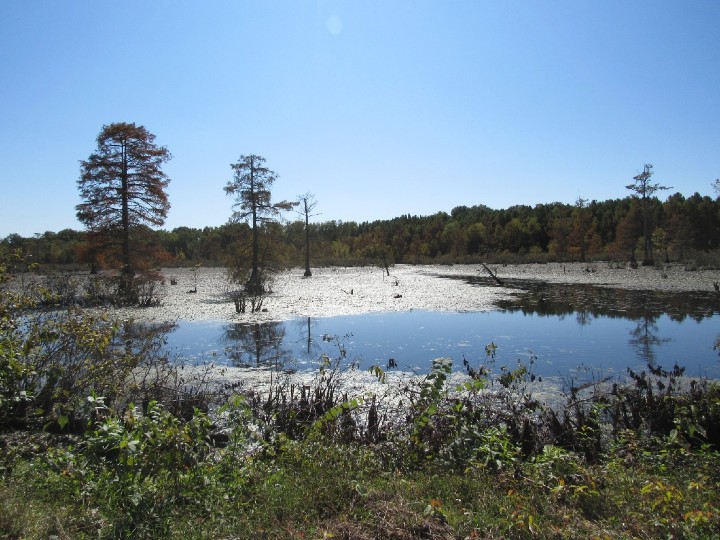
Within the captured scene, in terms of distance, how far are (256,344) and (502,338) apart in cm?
700

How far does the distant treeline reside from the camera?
129ft

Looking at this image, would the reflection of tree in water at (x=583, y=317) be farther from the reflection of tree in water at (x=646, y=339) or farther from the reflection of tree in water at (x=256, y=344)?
the reflection of tree in water at (x=256, y=344)

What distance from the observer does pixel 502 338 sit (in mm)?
13273

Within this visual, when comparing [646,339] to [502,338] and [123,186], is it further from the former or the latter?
[123,186]

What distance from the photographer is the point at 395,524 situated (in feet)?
11.5

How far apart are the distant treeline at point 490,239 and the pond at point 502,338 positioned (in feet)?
39.2

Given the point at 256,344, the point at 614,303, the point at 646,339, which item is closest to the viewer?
the point at 646,339

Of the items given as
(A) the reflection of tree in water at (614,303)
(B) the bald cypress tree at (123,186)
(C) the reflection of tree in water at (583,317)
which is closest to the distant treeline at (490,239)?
(B) the bald cypress tree at (123,186)

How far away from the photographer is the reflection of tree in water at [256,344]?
11.4m

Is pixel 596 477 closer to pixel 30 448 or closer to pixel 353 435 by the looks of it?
pixel 353 435

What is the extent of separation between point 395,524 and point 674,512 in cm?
209

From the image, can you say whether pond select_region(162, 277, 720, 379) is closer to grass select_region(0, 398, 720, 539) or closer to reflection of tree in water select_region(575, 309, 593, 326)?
reflection of tree in water select_region(575, 309, 593, 326)

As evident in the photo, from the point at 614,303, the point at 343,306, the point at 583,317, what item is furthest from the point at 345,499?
the point at 614,303

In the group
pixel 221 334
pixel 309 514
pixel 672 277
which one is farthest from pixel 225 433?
pixel 672 277
